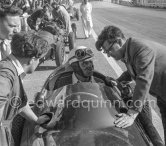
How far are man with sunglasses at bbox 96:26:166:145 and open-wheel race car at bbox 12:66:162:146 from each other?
0.43 ft

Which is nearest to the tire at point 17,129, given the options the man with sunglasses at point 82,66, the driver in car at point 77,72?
the driver in car at point 77,72

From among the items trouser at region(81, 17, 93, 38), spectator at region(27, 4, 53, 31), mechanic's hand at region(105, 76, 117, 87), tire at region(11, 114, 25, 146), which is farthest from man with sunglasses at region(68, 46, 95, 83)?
trouser at region(81, 17, 93, 38)

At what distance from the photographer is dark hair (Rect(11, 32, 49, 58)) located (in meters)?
2.69

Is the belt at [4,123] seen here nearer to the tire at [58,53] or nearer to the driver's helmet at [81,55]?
the driver's helmet at [81,55]

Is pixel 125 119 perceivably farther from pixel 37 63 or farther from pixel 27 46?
pixel 27 46

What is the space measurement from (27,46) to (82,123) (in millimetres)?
884

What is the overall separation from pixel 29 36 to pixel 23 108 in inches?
29.3

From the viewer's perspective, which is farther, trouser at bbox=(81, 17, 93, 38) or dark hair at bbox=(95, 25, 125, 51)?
trouser at bbox=(81, 17, 93, 38)

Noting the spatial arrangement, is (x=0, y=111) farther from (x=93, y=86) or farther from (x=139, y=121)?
(x=139, y=121)

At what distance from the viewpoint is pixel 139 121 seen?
3.99 metres

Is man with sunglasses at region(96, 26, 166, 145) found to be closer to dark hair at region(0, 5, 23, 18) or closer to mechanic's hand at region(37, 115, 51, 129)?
mechanic's hand at region(37, 115, 51, 129)

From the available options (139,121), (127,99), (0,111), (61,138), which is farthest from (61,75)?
(0,111)

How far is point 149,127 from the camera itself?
3.87 meters

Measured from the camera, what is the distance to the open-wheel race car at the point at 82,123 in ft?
9.82
